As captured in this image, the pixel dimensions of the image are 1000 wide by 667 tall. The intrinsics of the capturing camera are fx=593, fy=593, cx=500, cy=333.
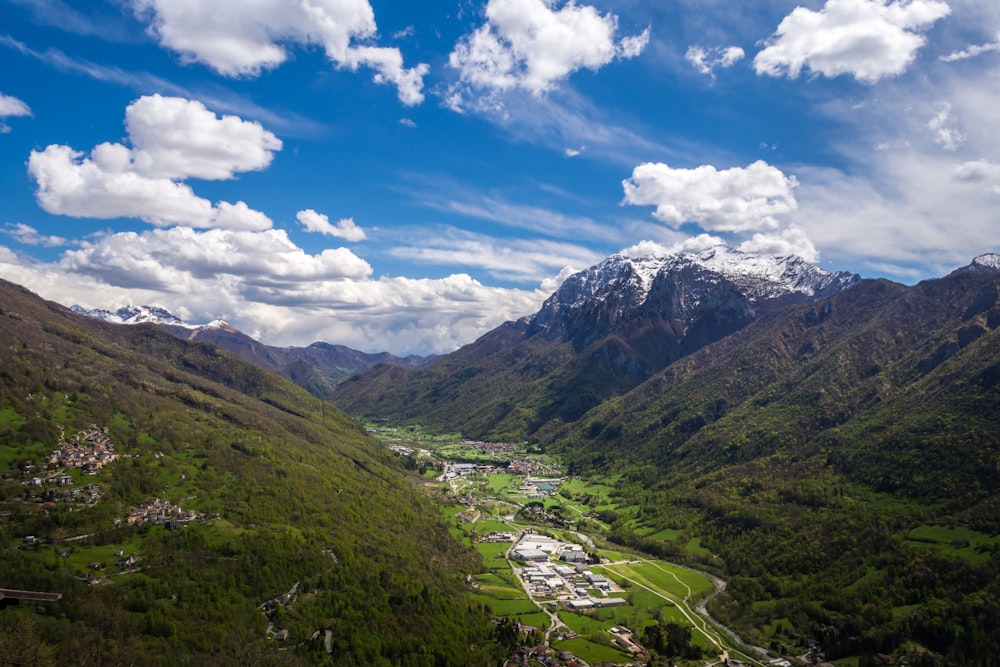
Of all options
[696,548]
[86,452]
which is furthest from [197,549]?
[696,548]

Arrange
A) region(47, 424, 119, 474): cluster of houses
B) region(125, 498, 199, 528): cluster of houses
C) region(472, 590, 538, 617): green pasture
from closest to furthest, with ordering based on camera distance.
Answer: region(125, 498, 199, 528): cluster of houses
region(472, 590, 538, 617): green pasture
region(47, 424, 119, 474): cluster of houses

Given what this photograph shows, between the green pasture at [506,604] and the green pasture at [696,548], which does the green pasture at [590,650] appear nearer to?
the green pasture at [506,604]

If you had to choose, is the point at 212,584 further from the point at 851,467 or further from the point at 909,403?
the point at 909,403

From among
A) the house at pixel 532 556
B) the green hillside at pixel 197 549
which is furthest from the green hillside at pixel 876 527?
the green hillside at pixel 197 549

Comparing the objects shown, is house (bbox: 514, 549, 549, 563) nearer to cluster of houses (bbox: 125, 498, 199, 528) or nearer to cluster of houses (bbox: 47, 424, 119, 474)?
cluster of houses (bbox: 125, 498, 199, 528)

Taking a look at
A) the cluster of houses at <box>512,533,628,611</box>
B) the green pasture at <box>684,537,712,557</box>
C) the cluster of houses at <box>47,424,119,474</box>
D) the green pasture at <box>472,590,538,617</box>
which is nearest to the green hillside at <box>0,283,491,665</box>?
the cluster of houses at <box>47,424,119,474</box>
